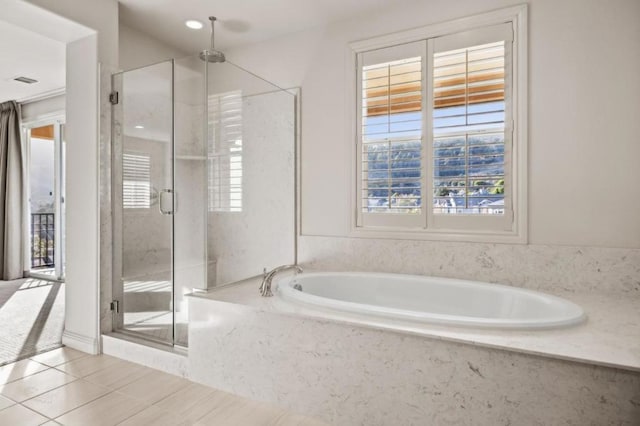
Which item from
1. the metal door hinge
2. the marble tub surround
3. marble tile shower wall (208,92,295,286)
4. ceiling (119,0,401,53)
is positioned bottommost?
Answer: the marble tub surround

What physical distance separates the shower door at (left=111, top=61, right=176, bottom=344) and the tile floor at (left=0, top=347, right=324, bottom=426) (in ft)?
1.10

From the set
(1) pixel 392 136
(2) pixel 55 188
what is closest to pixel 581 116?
(1) pixel 392 136

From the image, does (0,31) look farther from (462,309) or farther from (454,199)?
(462,309)

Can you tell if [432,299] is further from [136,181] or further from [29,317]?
[29,317]

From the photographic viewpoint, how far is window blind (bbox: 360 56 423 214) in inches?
103

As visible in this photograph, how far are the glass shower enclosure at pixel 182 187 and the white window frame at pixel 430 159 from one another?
2.23 feet

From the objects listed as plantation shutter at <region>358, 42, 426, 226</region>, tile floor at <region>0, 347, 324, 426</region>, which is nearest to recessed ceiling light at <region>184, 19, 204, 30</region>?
plantation shutter at <region>358, 42, 426, 226</region>

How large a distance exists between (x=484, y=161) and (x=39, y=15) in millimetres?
2854

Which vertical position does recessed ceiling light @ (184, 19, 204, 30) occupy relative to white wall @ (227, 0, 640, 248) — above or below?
above

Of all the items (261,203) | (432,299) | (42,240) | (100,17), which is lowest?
(432,299)

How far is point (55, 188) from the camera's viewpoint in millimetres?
4871

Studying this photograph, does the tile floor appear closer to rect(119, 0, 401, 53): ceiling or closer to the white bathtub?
the white bathtub

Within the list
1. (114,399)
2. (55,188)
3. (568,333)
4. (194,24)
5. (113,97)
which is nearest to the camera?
(568,333)

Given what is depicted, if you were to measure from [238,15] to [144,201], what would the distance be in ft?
5.02
